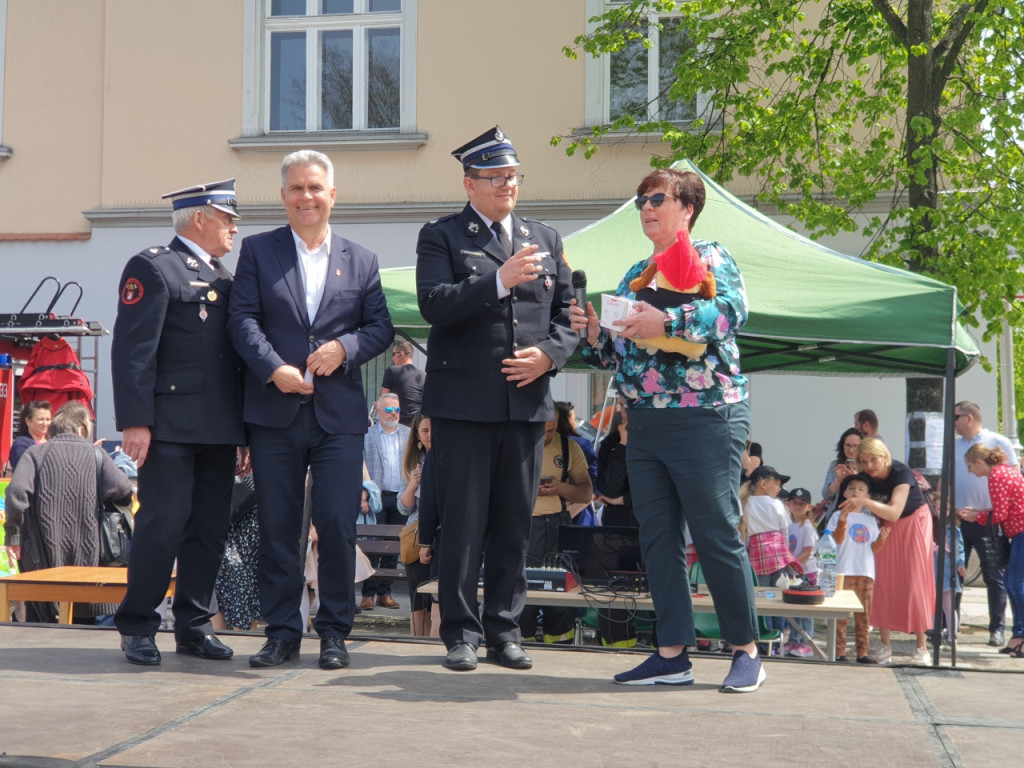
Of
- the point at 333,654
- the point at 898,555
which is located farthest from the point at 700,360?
the point at 898,555

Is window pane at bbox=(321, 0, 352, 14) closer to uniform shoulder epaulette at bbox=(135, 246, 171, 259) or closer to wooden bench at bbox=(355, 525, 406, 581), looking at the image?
wooden bench at bbox=(355, 525, 406, 581)

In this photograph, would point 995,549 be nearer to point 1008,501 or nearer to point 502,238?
point 1008,501

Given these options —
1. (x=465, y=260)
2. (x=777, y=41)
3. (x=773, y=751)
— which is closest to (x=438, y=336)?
(x=465, y=260)

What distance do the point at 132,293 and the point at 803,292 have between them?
3.04 meters

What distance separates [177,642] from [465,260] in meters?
1.75

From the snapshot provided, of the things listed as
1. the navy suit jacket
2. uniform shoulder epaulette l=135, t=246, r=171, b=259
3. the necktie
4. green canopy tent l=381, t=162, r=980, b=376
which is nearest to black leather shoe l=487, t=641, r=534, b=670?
the navy suit jacket

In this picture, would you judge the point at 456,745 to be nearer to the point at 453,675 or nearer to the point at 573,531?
the point at 453,675

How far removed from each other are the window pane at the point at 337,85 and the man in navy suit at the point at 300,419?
9.47 m

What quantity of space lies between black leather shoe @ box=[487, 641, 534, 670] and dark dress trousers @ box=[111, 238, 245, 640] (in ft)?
3.56

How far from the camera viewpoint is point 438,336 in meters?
4.38

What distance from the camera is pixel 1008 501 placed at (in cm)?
856

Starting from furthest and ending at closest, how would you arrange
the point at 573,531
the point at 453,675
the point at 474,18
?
1. the point at 474,18
2. the point at 573,531
3. the point at 453,675

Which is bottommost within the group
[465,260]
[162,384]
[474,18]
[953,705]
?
[953,705]

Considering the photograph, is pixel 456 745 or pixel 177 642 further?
pixel 177 642
